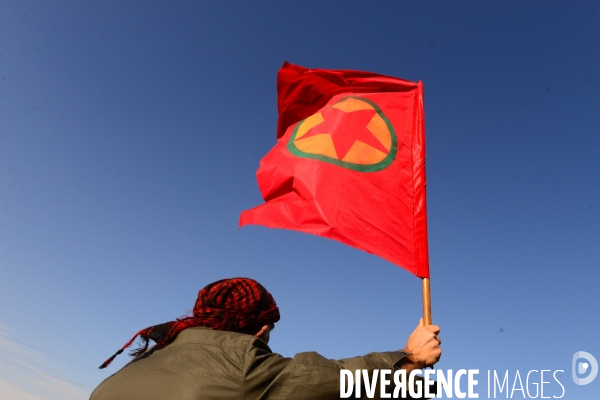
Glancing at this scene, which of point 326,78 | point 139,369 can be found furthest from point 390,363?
point 326,78

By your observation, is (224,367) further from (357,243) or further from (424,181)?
(424,181)

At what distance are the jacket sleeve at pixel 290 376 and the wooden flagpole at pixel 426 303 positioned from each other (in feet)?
5.20

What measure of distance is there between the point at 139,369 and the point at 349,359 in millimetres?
1080

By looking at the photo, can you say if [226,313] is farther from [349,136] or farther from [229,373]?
[349,136]

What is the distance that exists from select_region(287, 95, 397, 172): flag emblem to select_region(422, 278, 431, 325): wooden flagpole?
153cm

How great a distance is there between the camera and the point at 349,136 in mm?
5992

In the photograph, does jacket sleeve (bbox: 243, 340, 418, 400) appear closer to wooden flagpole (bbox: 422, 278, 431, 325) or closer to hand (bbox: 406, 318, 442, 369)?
hand (bbox: 406, 318, 442, 369)

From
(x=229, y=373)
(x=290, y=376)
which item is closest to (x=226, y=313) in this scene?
(x=229, y=373)

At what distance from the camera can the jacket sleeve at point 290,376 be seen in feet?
7.90

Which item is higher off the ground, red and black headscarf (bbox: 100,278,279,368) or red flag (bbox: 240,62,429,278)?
red flag (bbox: 240,62,429,278)

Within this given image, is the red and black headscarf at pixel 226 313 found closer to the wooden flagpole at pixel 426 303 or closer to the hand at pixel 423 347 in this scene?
the hand at pixel 423 347

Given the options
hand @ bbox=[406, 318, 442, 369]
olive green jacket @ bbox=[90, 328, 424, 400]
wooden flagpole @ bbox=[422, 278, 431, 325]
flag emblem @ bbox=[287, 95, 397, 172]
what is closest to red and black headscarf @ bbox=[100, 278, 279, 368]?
olive green jacket @ bbox=[90, 328, 424, 400]

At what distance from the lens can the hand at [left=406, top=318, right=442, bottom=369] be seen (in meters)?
3.14

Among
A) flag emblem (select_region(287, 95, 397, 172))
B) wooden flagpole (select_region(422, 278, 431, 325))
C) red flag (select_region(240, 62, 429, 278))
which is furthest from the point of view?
flag emblem (select_region(287, 95, 397, 172))
